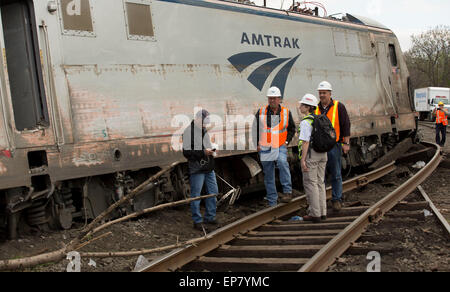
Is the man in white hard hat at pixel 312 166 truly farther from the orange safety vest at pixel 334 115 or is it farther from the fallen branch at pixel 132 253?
the fallen branch at pixel 132 253

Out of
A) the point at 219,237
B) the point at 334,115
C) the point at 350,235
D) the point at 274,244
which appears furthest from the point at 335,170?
the point at 219,237

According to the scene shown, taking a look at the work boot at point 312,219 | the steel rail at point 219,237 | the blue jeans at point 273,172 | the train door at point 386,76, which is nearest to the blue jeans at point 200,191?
the steel rail at point 219,237

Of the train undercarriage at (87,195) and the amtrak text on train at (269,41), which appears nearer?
the train undercarriage at (87,195)

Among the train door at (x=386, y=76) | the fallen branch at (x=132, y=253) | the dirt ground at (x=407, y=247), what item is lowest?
the dirt ground at (x=407, y=247)

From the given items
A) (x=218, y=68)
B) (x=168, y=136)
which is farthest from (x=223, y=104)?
(x=168, y=136)

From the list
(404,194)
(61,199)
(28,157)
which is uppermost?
(28,157)

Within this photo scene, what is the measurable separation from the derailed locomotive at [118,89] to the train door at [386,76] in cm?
381

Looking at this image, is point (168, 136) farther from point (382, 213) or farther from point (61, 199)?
point (382, 213)

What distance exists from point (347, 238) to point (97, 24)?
4061 millimetres

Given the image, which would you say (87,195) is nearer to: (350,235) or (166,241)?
(166,241)

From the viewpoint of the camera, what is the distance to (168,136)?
6922mm

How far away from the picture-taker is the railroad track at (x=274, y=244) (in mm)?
4645
